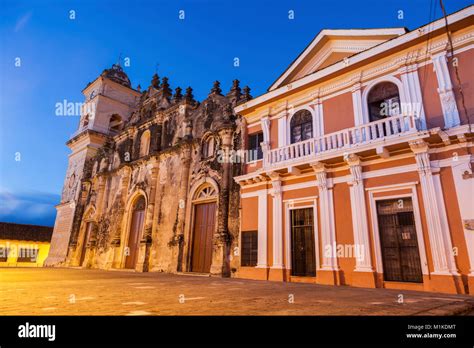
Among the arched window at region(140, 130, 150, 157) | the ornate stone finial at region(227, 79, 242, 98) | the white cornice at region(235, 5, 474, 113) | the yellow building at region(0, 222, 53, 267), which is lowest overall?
the yellow building at region(0, 222, 53, 267)

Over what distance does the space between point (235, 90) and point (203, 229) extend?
747cm

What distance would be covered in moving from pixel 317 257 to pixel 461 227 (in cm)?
405

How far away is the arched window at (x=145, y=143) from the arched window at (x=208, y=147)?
21.3 feet

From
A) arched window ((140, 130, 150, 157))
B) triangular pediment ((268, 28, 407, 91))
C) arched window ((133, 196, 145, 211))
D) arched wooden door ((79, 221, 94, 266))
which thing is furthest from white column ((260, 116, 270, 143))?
arched wooden door ((79, 221, 94, 266))

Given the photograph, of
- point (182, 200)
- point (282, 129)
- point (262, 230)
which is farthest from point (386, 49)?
point (182, 200)

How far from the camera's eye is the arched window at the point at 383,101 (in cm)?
941

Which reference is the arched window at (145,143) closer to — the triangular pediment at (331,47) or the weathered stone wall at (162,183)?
the weathered stone wall at (162,183)

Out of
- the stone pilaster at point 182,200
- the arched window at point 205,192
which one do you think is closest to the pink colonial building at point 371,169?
the arched window at point 205,192

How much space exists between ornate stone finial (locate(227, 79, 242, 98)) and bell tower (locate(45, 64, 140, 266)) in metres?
12.7

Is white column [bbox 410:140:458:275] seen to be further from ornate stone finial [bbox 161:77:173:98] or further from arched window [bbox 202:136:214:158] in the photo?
ornate stone finial [bbox 161:77:173:98]

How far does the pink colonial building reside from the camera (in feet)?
24.7

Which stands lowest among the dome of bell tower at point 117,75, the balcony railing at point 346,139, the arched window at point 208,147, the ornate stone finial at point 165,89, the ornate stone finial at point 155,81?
the balcony railing at point 346,139

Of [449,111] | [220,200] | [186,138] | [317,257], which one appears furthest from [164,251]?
[449,111]
